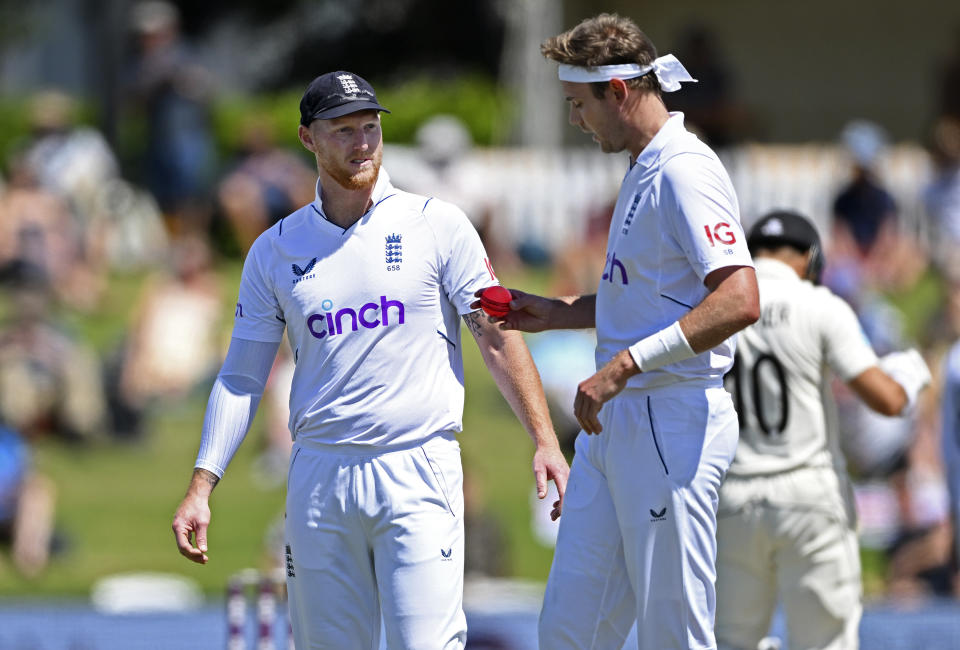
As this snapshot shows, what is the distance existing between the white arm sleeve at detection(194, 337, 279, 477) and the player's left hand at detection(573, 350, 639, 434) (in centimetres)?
102

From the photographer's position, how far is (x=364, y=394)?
455cm

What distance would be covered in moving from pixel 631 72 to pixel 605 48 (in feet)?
0.35

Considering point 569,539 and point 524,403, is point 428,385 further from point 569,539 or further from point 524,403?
point 569,539

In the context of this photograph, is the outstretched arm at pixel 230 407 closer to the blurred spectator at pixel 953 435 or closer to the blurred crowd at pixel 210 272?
the blurred spectator at pixel 953 435

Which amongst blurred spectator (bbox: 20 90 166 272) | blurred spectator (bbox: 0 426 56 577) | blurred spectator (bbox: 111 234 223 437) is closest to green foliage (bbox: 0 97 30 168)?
blurred spectator (bbox: 20 90 166 272)

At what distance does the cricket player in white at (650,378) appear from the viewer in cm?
455

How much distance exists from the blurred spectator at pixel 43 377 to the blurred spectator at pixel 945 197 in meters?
7.88

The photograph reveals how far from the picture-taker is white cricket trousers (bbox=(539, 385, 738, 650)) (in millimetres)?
4590

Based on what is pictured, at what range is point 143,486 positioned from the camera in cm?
1166

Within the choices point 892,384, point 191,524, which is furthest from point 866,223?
point 191,524

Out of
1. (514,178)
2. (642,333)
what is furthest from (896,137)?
(642,333)

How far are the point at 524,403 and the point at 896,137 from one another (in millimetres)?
19285

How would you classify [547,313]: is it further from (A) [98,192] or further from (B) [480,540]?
(A) [98,192]

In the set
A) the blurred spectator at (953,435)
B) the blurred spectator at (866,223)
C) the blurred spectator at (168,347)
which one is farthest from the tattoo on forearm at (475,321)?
the blurred spectator at (866,223)
